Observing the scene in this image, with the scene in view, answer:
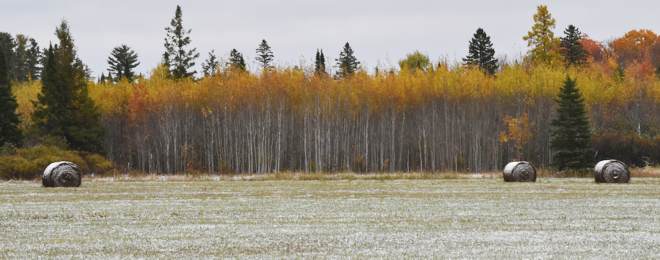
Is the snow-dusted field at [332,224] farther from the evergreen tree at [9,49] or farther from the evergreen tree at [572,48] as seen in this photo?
the evergreen tree at [9,49]

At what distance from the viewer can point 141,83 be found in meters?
78.8

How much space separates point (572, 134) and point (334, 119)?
19704mm

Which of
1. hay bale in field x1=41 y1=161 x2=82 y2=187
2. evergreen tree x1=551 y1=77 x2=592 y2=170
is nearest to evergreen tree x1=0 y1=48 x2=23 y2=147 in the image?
hay bale in field x1=41 y1=161 x2=82 y2=187

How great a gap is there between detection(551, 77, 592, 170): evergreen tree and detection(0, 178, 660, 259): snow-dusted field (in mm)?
21502

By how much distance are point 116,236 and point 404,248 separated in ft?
19.0

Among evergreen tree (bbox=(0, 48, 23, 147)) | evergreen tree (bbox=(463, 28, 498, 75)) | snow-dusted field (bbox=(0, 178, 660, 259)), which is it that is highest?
evergreen tree (bbox=(463, 28, 498, 75))

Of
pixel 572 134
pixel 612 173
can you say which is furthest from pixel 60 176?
pixel 572 134

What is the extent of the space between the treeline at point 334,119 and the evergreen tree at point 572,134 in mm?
9888

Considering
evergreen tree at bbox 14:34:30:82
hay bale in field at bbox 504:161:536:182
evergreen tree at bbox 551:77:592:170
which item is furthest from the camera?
evergreen tree at bbox 14:34:30:82

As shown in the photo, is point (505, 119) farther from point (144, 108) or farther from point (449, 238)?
point (449, 238)

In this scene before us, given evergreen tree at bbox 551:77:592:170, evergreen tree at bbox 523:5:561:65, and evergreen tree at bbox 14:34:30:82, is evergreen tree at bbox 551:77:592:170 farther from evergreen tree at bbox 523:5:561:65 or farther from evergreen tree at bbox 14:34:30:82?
A: evergreen tree at bbox 14:34:30:82

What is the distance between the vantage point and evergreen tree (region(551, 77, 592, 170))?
56.2 m

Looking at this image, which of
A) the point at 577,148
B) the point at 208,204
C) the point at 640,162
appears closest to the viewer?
the point at 208,204

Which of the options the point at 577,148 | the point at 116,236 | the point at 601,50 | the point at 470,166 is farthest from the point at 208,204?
the point at 601,50
